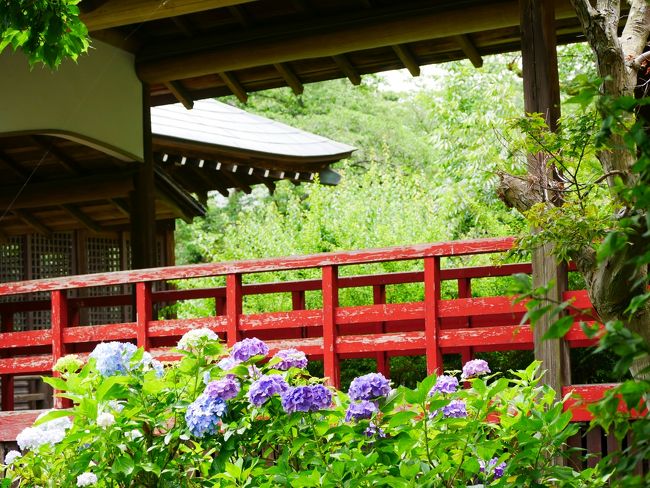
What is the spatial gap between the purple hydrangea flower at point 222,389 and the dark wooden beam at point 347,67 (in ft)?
17.9

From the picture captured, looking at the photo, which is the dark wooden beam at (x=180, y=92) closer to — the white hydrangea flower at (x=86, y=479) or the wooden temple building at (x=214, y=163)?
the wooden temple building at (x=214, y=163)

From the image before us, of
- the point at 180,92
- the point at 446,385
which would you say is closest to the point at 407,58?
the point at 180,92

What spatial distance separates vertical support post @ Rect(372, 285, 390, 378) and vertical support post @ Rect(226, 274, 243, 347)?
130 centimetres

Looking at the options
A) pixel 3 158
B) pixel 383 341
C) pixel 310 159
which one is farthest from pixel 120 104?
pixel 383 341

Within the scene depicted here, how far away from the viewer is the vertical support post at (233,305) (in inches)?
270

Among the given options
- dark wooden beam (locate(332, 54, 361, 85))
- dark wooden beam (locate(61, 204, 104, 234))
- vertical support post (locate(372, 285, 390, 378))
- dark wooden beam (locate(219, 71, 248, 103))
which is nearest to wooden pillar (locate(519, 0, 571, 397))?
vertical support post (locate(372, 285, 390, 378))

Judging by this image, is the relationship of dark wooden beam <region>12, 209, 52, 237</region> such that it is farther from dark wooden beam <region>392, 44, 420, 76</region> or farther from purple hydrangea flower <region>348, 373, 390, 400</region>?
purple hydrangea flower <region>348, 373, 390, 400</region>

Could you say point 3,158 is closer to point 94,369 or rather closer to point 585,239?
point 94,369

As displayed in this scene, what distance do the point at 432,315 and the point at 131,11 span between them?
3478mm

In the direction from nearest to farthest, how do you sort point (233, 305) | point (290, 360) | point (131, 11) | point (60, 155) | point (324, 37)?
point (290, 360) → point (233, 305) → point (131, 11) → point (324, 37) → point (60, 155)

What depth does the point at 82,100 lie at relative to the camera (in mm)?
9219

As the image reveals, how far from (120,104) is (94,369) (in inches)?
210

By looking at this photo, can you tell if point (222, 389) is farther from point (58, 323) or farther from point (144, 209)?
point (144, 209)

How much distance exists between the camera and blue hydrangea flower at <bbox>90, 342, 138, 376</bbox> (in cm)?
430
